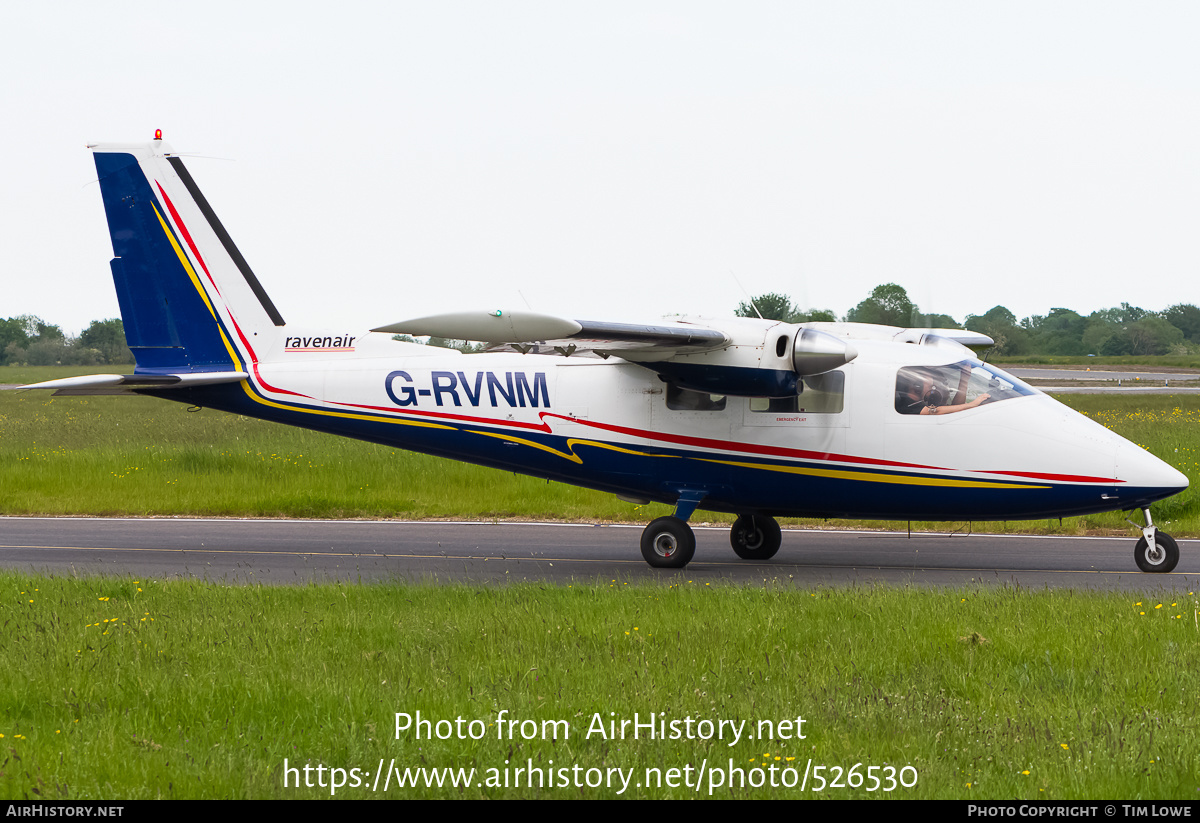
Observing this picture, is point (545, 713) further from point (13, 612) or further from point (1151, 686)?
point (13, 612)

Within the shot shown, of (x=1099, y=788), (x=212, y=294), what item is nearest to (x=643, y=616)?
(x=1099, y=788)

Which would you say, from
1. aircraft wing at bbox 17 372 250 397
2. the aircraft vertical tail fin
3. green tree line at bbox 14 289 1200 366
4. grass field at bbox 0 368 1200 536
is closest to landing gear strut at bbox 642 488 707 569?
grass field at bbox 0 368 1200 536

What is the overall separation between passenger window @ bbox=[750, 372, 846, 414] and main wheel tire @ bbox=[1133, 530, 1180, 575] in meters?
4.03

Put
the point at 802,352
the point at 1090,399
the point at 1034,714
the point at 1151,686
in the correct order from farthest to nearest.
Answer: the point at 1090,399
the point at 802,352
the point at 1151,686
the point at 1034,714

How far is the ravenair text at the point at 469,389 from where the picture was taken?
48.8ft

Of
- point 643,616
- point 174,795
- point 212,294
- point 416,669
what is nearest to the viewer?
point 174,795

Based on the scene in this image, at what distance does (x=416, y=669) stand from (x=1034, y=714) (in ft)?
14.3

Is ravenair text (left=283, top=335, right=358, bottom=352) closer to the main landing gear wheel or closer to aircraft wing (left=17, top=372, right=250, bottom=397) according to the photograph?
aircraft wing (left=17, top=372, right=250, bottom=397)

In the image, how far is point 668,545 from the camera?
46.1 ft

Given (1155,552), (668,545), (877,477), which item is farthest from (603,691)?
(1155,552)

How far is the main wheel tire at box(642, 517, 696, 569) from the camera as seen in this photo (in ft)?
45.9

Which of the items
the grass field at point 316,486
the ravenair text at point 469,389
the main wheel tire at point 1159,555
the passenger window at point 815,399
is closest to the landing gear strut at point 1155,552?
the main wheel tire at point 1159,555

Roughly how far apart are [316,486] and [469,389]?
7709 millimetres

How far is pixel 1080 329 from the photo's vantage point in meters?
134
